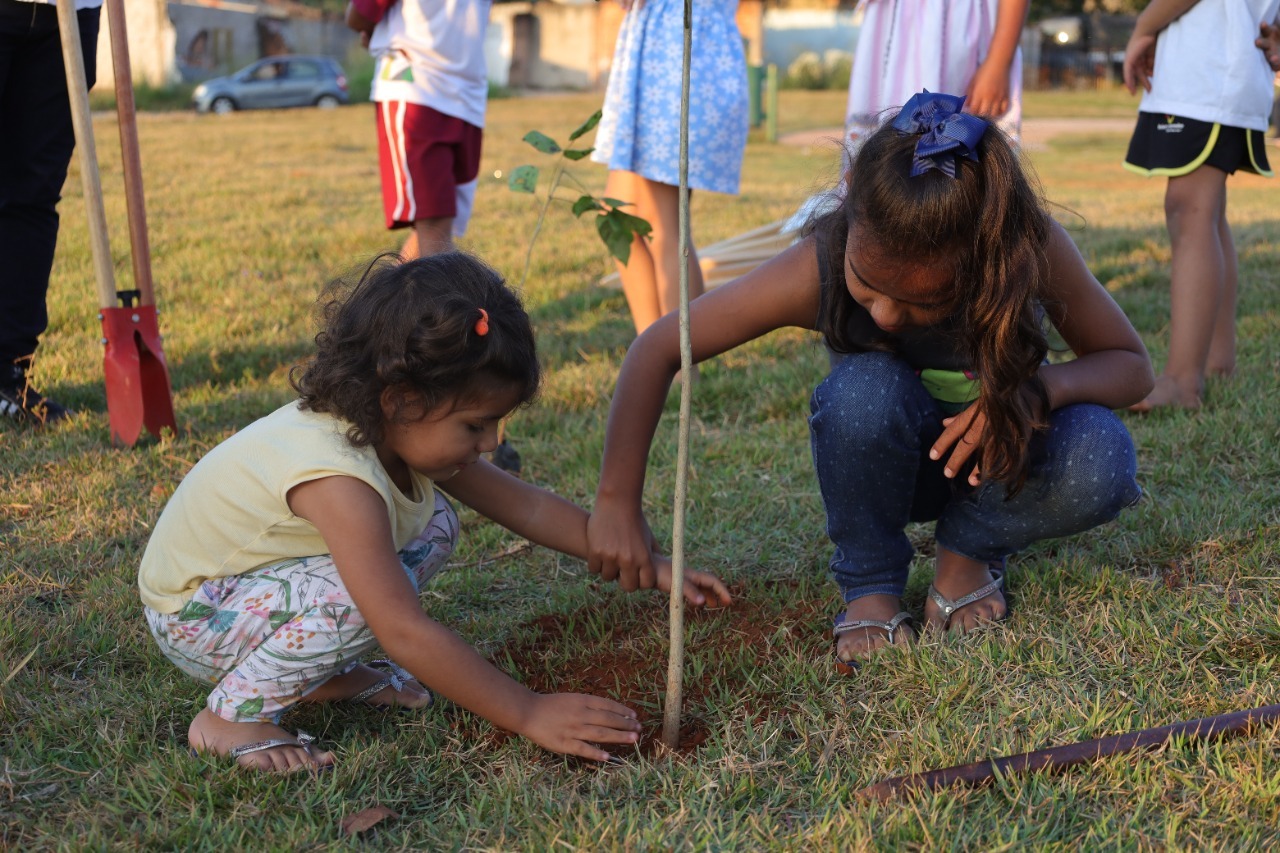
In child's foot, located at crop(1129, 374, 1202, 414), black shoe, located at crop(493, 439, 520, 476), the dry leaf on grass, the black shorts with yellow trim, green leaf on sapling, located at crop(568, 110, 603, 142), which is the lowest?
the dry leaf on grass

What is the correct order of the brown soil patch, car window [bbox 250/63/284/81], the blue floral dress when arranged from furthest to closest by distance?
1. car window [bbox 250/63/284/81]
2. the blue floral dress
3. the brown soil patch

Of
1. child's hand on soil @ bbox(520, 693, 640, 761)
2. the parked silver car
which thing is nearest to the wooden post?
the parked silver car

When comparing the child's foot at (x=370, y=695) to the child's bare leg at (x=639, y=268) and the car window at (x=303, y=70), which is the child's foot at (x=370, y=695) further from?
the car window at (x=303, y=70)

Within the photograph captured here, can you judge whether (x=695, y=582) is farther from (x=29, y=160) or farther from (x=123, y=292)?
(x=29, y=160)

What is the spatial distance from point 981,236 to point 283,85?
23510 millimetres

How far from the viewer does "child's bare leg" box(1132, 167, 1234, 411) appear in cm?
364

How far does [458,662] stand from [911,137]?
3.62 feet

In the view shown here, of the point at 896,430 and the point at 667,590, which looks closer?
the point at 896,430

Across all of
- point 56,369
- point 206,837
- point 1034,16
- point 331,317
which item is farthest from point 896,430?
point 1034,16

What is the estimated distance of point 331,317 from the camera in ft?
7.04

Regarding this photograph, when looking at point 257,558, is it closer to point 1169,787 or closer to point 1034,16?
point 1169,787

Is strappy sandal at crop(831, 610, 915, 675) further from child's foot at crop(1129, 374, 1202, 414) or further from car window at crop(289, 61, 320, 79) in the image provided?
car window at crop(289, 61, 320, 79)

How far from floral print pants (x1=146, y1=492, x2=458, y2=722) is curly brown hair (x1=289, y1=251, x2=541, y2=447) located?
27 cm

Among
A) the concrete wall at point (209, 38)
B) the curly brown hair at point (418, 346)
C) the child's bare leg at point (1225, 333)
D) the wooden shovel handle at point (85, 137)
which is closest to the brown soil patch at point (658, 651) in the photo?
the curly brown hair at point (418, 346)
